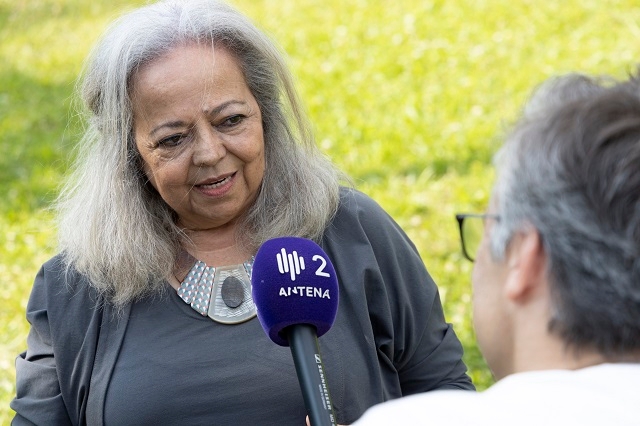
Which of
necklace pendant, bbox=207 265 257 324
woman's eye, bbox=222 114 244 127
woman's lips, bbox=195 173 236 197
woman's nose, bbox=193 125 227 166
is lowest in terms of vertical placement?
necklace pendant, bbox=207 265 257 324

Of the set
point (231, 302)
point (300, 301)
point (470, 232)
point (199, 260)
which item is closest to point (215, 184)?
point (199, 260)

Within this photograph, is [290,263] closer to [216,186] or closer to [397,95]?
[216,186]

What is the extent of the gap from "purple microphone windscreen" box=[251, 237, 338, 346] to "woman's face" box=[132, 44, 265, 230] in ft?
2.08

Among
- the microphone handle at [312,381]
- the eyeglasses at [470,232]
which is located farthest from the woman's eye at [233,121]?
the eyeglasses at [470,232]

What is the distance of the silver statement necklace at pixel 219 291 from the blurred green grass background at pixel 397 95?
1.89 meters

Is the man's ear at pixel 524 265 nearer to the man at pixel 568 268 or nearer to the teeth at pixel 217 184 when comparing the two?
the man at pixel 568 268

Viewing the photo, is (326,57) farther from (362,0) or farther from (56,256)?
(56,256)

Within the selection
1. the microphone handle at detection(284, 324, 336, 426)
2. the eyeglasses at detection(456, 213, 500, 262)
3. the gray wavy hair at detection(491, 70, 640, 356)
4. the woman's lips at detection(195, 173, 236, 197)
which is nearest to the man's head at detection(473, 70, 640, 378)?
the gray wavy hair at detection(491, 70, 640, 356)

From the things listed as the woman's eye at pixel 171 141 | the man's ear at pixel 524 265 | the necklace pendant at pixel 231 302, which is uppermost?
the woman's eye at pixel 171 141

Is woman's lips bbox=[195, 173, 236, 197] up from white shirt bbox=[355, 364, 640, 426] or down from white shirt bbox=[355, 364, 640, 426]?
up

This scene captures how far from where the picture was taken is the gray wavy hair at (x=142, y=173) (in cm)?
299

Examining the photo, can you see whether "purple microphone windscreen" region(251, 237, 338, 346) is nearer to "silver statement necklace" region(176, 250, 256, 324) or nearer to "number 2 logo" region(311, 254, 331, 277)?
"number 2 logo" region(311, 254, 331, 277)

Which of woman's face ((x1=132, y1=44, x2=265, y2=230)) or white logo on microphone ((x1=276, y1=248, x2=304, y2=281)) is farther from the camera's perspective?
woman's face ((x1=132, y1=44, x2=265, y2=230))

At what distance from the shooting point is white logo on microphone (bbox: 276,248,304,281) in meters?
2.31
